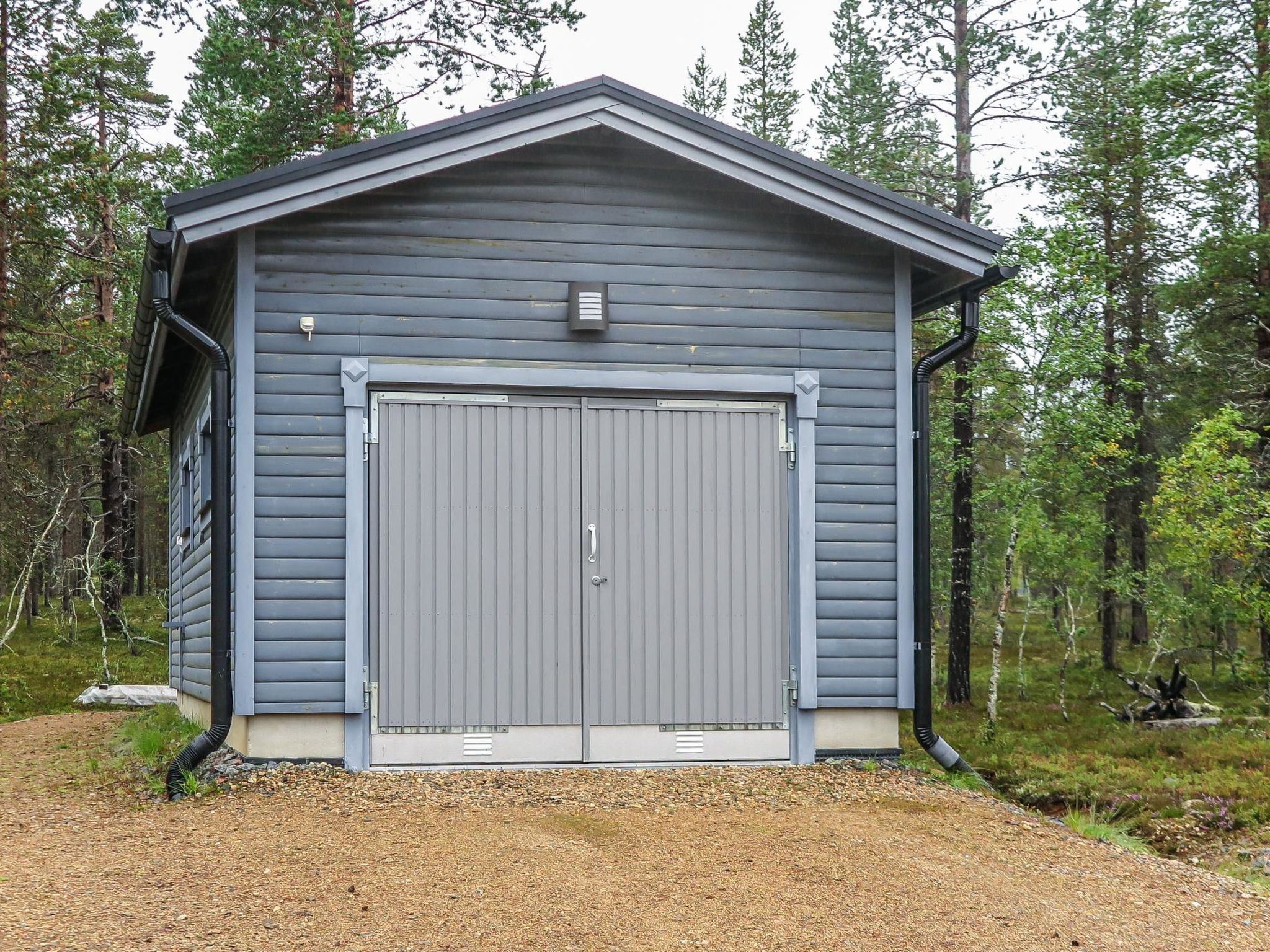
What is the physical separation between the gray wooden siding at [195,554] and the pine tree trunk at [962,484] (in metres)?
9.10

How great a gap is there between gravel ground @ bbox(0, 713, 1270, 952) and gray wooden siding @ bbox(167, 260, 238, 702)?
1597 mm

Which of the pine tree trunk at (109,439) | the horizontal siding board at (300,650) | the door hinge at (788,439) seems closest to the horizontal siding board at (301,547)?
the horizontal siding board at (300,650)

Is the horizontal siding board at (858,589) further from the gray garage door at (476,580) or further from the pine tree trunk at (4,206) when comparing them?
the pine tree trunk at (4,206)

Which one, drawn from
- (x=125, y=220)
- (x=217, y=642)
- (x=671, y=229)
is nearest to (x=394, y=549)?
(x=217, y=642)

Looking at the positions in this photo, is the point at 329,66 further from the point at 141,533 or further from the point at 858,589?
the point at 141,533

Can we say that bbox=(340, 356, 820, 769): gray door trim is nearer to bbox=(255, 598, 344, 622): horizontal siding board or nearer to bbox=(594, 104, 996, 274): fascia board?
bbox=(255, 598, 344, 622): horizontal siding board

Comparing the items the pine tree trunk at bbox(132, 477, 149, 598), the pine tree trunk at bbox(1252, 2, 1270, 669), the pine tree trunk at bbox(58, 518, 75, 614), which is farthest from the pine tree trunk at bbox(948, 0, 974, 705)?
the pine tree trunk at bbox(132, 477, 149, 598)

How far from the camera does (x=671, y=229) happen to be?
24.4ft

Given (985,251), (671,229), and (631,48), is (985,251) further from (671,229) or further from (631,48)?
(631,48)

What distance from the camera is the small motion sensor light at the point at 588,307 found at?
284 inches

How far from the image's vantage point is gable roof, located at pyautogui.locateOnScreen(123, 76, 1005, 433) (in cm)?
665

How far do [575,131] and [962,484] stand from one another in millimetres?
9786

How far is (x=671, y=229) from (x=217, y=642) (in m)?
3.78

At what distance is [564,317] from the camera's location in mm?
7266
